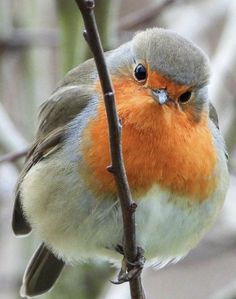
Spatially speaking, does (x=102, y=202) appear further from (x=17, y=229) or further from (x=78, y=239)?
(x=17, y=229)

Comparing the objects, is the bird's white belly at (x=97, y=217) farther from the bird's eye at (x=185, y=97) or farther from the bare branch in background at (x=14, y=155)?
the bird's eye at (x=185, y=97)

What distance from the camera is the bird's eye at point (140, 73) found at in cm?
335

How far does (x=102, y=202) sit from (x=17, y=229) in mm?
778

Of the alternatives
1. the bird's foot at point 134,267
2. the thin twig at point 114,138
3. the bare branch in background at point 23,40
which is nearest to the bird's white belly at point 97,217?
the bird's foot at point 134,267

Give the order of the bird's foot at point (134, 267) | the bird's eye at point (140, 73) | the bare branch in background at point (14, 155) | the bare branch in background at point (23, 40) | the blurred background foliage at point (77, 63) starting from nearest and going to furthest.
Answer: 1. the bird's foot at point (134, 267)
2. the bird's eye at point (140, 73)
3. the bare branch in background at point (14, 155)
4. the blurred background foliage at point (77, 63)
5. the bare branch in background at point (23, 40)

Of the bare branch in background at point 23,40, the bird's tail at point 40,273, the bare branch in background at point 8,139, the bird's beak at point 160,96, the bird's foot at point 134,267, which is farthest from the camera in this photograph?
the bare branch in background at point 23,40

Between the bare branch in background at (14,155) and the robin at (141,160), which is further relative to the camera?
the bare branch in background at (14,155)

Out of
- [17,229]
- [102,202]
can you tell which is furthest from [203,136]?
[17,229]

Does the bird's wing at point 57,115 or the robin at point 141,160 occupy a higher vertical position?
the bird's wing at point 57,115

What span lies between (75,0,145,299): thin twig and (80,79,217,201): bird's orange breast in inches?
18.1

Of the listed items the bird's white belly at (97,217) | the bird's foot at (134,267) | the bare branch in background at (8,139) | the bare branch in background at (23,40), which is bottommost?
the bird's foot at (134,267)

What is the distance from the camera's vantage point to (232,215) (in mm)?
4711

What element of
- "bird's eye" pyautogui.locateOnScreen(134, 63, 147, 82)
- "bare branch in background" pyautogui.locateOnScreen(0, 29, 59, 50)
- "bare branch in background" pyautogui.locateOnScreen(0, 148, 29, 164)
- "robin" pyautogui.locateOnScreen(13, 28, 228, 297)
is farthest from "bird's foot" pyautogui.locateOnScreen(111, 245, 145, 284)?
"bare branch in background" pyautogui.locateOnScreen(0, 29, 59, 50)

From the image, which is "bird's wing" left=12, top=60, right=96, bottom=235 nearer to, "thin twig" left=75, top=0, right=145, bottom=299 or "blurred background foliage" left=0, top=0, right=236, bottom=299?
"blurred background foliage" left=0, top=0, right=236, bottom=299
